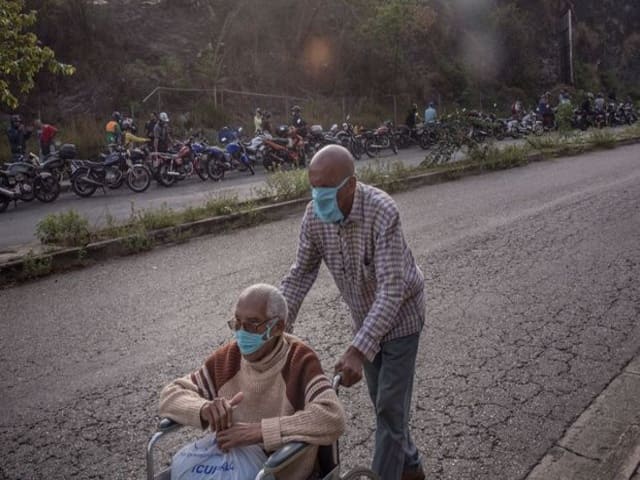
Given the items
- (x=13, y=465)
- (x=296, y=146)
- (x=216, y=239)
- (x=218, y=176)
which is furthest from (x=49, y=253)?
(x=296, y=146)

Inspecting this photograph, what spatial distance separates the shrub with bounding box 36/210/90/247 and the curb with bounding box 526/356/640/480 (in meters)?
6.79

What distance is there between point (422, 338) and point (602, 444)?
6.03 feet

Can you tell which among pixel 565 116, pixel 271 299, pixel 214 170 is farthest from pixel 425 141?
pixel 271 299

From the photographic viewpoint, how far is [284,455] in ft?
7.20

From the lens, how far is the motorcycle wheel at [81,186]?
14922mm

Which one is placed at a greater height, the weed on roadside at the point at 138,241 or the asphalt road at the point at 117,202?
the weed on roadside at the point at 138,241

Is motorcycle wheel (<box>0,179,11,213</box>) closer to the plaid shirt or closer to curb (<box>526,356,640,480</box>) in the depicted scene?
the plaid shirt

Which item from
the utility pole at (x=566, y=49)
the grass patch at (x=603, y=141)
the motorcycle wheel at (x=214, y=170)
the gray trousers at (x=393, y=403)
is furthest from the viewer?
the utility pole at (x=566, y=49)

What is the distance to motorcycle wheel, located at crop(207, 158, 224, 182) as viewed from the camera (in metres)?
17.2

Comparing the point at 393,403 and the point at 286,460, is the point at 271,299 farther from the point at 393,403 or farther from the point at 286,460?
the point at 393,403

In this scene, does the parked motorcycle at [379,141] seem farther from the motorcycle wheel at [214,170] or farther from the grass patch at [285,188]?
the grass patch at [285,188]

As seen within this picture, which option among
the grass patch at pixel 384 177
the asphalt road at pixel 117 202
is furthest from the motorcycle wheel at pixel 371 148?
the grass patch at pixel 384 177

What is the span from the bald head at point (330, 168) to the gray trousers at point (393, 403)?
2.49ft

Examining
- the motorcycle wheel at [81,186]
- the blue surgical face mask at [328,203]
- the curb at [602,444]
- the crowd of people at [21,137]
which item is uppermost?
the blue surgical face mask at [328,203]
